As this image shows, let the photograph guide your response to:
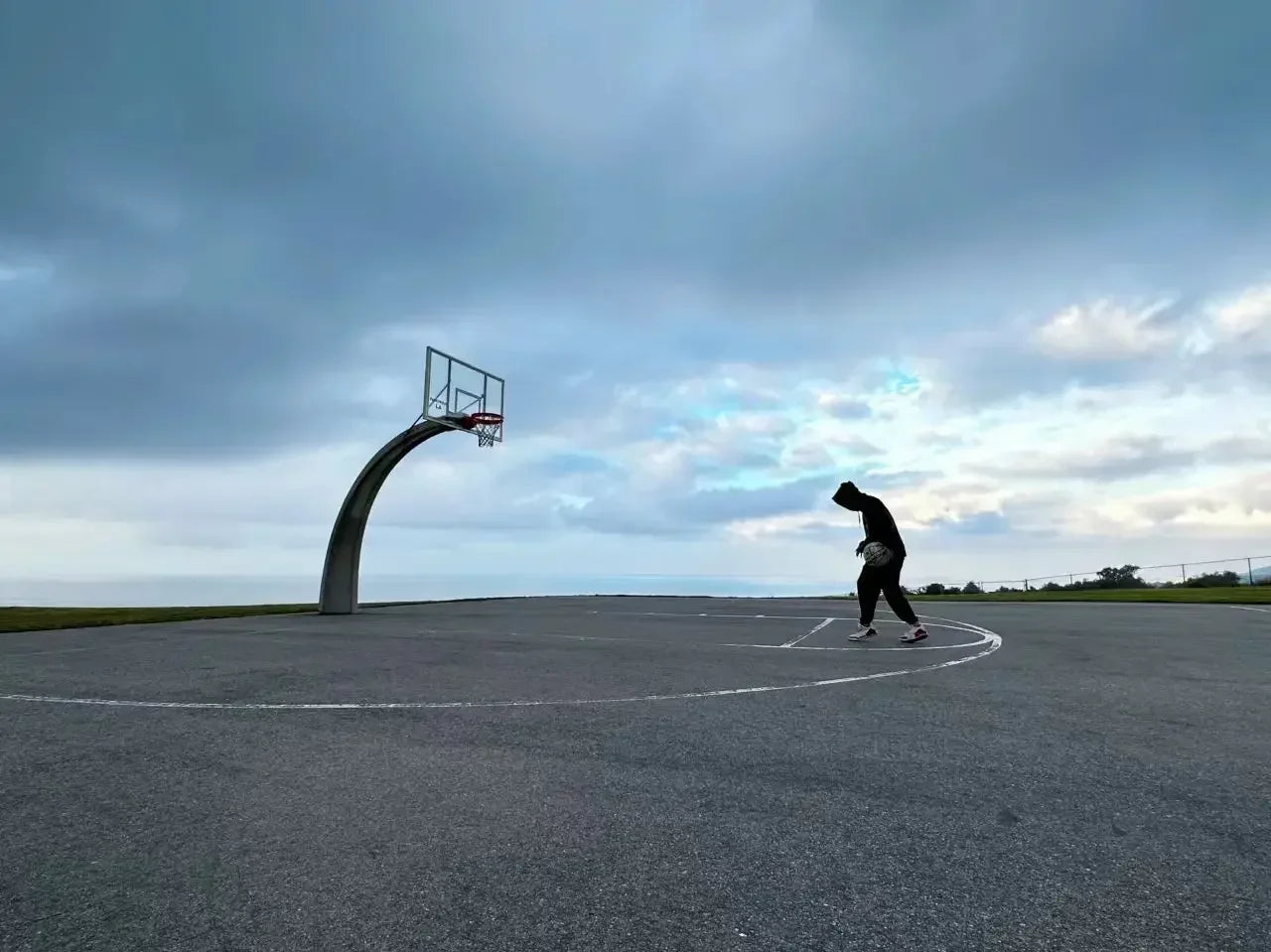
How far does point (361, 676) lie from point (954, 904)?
627cm

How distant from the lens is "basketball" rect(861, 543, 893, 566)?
10711mm

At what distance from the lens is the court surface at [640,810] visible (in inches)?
92.4

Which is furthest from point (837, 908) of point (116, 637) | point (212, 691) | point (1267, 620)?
point (1267, 620)

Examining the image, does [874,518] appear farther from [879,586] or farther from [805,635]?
[805,635]

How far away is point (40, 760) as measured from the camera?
427 centimetres

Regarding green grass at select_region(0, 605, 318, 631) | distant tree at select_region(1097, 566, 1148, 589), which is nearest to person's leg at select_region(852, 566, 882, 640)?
green grass at select_region(0, 605, 318, 631)

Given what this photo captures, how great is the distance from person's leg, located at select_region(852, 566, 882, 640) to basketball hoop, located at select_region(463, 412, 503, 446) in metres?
12.3

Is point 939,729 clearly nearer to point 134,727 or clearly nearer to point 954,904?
point 954,904

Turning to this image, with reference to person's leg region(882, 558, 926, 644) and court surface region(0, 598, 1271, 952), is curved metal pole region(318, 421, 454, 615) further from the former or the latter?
person's leg region(882, 558, 926, 644)

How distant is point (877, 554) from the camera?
10711 mm

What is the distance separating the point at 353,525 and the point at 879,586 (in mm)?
13495

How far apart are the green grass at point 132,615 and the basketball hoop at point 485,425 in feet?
21.5

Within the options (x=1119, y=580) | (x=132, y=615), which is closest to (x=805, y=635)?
(x=132, y=615)

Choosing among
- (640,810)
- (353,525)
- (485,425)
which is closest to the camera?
(640,810)
